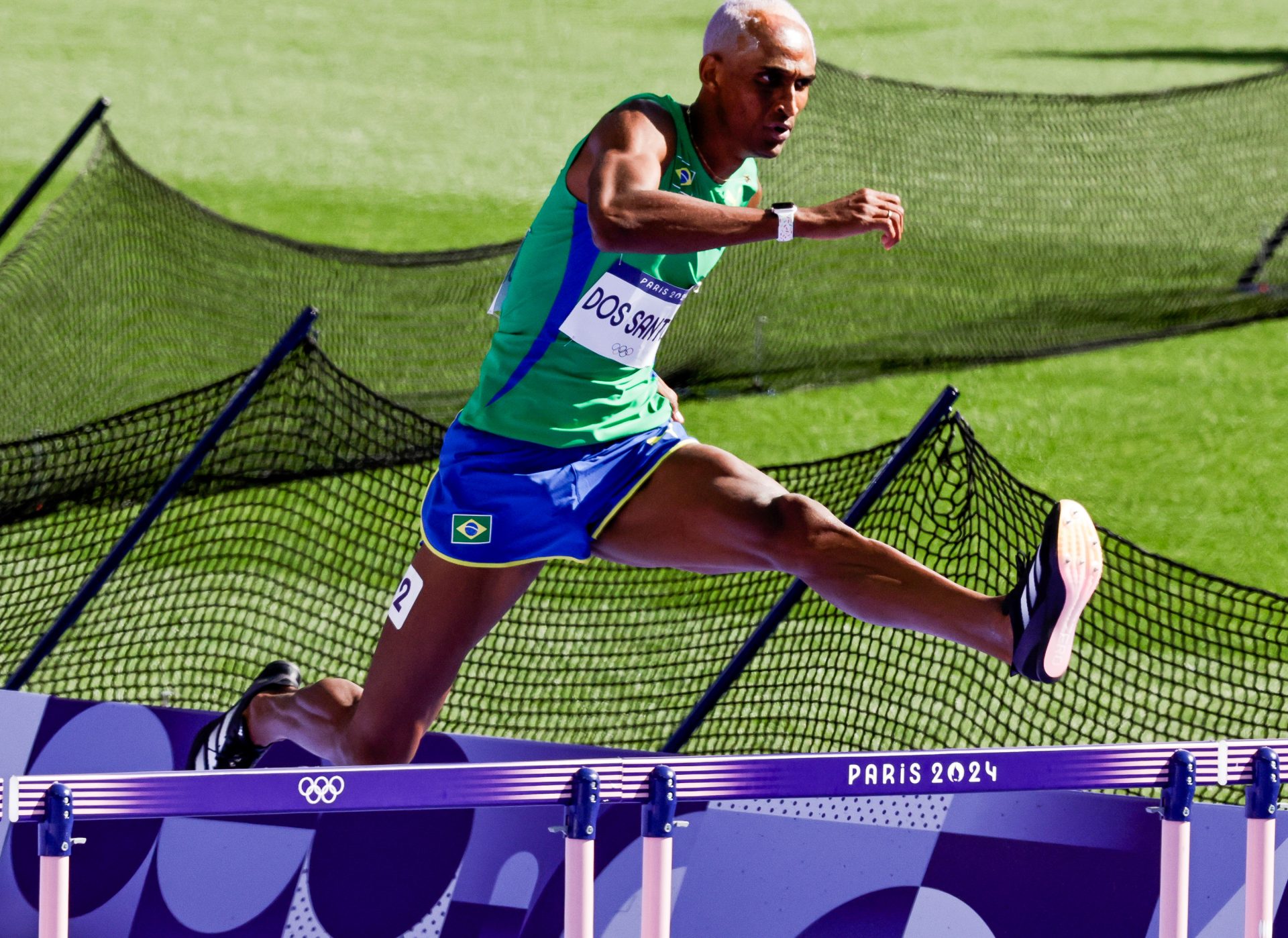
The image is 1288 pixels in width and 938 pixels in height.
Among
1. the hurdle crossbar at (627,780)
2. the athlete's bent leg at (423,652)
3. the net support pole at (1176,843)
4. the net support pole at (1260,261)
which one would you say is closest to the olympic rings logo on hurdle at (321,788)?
the hurdle crossbar at (627,780)

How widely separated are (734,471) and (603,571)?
3472 mm

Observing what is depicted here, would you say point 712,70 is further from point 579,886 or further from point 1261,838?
point 1261,838

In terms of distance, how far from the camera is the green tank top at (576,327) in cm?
484

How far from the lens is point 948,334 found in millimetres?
12148

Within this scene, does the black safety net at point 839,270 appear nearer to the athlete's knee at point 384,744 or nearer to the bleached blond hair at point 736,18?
the athlete's knee at point 384,744

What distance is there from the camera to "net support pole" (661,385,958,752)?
541cm

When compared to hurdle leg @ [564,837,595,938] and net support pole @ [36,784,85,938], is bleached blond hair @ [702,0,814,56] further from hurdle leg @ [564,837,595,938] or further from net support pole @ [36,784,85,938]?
net support pole @ [36,784,85,938]

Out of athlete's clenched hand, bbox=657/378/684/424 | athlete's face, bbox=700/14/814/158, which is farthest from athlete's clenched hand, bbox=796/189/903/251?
athlete's clenched hand, bbox=657/378/684/424

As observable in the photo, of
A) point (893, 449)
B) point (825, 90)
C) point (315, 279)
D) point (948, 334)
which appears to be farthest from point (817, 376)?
point (893, 449)

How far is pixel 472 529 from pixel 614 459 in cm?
41

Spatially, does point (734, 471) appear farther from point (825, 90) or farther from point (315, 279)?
point (825, 90)

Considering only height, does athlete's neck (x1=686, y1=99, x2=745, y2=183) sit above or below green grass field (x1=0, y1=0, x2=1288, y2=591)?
below

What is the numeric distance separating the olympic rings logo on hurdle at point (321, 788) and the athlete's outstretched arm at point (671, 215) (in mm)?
1435

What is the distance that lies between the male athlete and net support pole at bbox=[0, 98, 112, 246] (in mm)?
4901
